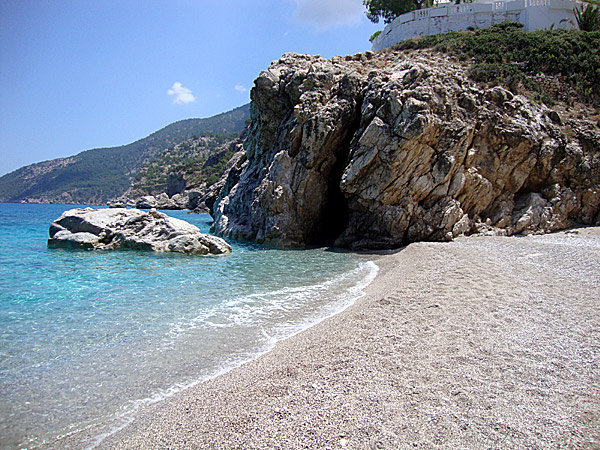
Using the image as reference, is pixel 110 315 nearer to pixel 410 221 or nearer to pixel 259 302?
pixel 259 302

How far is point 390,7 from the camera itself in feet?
161

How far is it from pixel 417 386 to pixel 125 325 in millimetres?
6936

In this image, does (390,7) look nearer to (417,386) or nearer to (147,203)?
(417,386)

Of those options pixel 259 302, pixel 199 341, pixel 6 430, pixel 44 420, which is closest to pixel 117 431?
pixel 44 420

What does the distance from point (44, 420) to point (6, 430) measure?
406 millimetres

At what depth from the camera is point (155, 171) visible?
6024 inches

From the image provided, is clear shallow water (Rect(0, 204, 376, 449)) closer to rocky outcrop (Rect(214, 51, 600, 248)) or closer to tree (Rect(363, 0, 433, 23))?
rocky outcrop (Rect(214, 51, 600, 248))

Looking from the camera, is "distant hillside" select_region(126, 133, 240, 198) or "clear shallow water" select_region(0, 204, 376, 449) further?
"distant hillside" select_region(126, 133, 240, 198)

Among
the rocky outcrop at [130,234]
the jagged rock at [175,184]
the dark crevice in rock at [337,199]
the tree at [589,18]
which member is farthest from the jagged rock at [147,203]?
the tree at [589,18]

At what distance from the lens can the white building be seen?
3691 centimetres

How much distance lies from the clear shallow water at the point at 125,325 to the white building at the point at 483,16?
36361 millimetres

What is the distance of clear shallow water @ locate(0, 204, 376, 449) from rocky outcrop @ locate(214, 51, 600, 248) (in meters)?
6.75

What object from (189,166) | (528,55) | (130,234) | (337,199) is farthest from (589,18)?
(189,166)

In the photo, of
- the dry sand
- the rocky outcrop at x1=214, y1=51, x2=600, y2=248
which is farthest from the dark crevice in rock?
the dry sand
